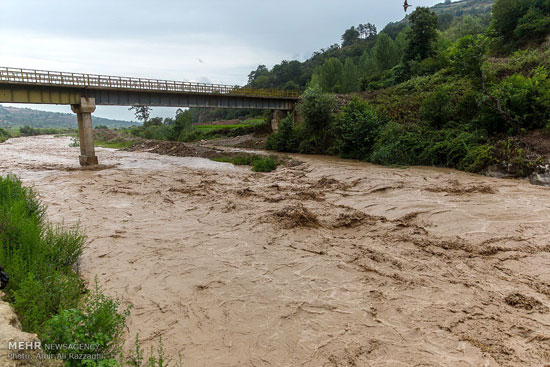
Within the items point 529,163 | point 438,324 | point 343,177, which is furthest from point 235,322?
point 529,163

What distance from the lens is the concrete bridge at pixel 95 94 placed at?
2773cm

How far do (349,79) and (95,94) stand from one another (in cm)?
5601

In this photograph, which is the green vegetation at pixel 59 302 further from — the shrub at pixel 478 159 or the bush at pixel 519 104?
the bush at pixel 519 104

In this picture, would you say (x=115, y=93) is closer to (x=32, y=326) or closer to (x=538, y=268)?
(x=32, y=326)

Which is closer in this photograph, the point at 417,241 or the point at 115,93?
the point at 417,241

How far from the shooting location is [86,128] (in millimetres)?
31297

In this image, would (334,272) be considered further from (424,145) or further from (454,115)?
(454,115)

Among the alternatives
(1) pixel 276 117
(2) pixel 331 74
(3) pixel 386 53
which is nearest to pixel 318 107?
(1) pixel 276 117

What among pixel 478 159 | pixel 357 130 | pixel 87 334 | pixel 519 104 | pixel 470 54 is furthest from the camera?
pixel 357 130

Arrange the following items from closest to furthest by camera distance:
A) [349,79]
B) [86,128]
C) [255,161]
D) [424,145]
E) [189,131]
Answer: [424,145], [255,161], [86,128], [189,131], [349,79]

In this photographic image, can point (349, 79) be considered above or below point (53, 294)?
above

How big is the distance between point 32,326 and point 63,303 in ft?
2.70

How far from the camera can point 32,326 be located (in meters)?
4.98

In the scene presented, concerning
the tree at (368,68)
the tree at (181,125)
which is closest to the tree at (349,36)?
the tree at (368,68)
